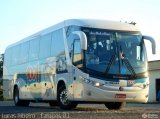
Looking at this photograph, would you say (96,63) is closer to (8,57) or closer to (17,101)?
(17,101)

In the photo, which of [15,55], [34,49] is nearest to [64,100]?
[34,49]

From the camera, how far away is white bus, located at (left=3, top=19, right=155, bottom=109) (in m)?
16.2

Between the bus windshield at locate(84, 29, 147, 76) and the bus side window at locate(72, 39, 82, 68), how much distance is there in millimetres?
317

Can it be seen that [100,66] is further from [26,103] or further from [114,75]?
[26,103]

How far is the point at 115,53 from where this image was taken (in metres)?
16.6

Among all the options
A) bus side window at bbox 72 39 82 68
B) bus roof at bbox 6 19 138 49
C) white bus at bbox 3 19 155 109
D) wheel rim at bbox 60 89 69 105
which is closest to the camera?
white bus at bbox 3 19 155 109

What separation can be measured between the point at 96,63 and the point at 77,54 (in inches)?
32.6

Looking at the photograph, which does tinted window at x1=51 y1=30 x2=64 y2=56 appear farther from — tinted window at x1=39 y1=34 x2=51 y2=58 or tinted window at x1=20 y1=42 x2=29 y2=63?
tinted window at x1=20 y1=42 x2=29 y2=63

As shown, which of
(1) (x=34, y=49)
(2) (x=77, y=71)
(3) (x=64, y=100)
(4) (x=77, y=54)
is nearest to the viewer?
(2) (x=77, y=71)

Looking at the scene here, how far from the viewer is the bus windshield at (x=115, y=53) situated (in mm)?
16297

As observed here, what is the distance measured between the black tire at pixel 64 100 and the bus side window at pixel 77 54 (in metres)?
1.57

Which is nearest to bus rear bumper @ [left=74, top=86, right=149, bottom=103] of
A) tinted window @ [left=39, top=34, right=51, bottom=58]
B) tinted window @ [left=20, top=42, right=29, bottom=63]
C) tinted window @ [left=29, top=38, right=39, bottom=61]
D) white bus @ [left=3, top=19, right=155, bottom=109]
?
white bus @ [left=3, top=19, right=155, bottom=109]

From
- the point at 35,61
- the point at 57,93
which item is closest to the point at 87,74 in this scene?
the point at 57,93

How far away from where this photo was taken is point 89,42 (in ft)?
54.2
